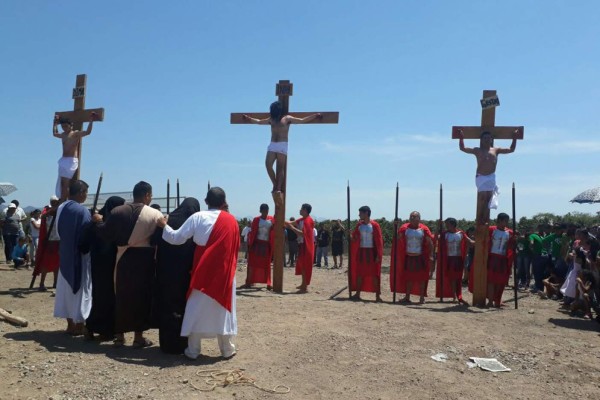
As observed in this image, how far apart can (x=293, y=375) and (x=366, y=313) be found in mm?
3225

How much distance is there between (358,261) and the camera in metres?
10.3

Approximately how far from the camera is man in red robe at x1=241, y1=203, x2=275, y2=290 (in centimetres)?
1140

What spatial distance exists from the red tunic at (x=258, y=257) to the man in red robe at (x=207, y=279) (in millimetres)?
5821

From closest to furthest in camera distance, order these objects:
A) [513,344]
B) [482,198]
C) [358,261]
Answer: [513,344] < [482,198] < [358,261]

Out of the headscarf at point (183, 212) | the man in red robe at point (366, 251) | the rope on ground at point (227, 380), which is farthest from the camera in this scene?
the man in red robe at point (366, 251)

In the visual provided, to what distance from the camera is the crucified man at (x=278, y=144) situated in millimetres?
10250

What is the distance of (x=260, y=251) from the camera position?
448 inches

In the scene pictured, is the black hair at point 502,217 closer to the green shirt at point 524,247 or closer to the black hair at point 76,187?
the green shirt at point 524,247

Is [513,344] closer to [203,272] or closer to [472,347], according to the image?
[472,347]

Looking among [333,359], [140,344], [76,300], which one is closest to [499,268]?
[333,359]

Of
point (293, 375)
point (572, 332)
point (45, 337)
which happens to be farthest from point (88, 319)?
point (572, 332)

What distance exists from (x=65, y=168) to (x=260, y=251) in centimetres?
435

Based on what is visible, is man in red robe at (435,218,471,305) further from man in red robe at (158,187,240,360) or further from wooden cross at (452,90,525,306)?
man in red robe at (158,187,240,360)

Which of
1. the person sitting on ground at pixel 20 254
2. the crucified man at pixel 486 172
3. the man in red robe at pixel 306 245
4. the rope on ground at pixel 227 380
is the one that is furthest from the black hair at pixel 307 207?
the person sitting on ground at pixel 20 254
